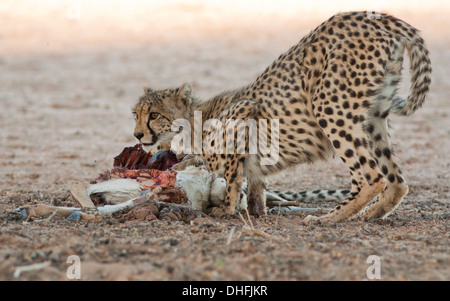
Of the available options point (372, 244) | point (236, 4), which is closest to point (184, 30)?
point (236, 4)

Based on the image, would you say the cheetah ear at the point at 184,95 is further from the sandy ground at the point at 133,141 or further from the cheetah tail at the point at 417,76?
the cheetah tail at the point at 417,76

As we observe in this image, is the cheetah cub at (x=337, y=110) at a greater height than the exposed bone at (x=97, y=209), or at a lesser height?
greater

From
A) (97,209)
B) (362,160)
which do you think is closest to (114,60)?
(97,209)

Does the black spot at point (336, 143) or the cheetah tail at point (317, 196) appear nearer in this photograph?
the black spot at point (336, 143)

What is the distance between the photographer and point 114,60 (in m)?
16.4

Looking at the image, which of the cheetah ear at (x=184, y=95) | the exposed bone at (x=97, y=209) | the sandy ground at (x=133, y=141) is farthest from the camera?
the cheetah ear at (x=184, y=95)

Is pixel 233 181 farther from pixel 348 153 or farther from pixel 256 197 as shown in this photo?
pixel 348 153

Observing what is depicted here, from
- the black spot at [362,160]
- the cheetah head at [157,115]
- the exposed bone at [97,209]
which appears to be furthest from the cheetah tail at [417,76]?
the cheetah head at [157,115]

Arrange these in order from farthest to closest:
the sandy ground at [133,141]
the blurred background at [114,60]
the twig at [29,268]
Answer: the blurred background at [114,60]
the sandy ground at [133,141]
the twig at [29,268]

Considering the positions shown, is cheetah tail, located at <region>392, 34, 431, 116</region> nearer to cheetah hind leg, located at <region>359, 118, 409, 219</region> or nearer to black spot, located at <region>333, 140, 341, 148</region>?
cheetah hind leg, located at <region>359, 118, 409, 219</region>

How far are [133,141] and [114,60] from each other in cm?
626

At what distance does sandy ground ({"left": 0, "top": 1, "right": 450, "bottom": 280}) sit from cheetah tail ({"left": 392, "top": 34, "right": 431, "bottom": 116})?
865 millimetres

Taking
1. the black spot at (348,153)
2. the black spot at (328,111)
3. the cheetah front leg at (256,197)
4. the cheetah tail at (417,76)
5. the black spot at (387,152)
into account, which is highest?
the cheetah tail at (417,76)

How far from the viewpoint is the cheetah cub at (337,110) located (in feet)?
16.5
